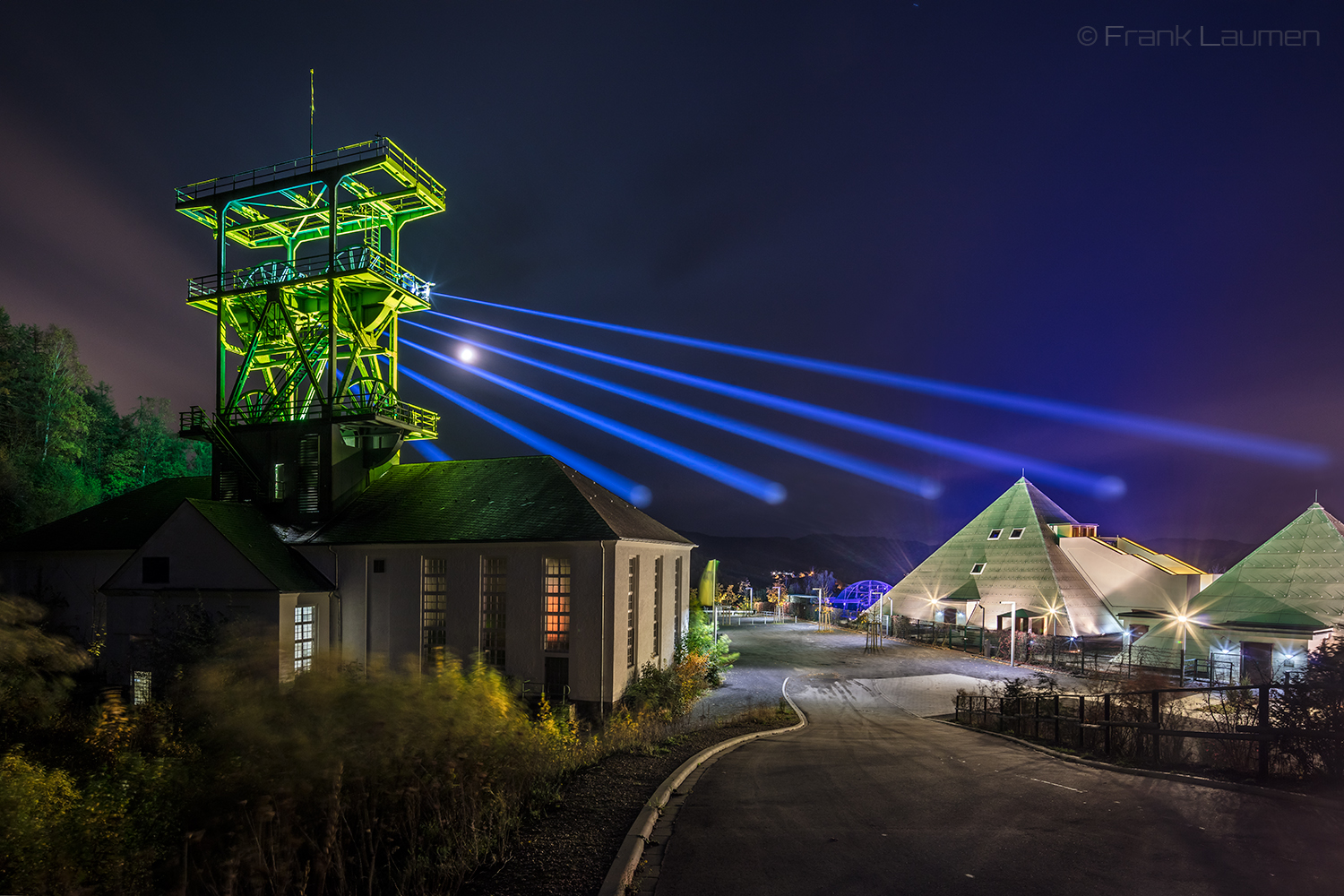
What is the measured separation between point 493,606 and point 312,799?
1405cm

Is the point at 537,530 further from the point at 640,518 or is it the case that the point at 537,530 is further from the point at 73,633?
the point at 73,633

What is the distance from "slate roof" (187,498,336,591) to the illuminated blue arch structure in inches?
1654

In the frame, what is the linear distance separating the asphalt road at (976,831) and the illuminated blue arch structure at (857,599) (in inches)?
1806

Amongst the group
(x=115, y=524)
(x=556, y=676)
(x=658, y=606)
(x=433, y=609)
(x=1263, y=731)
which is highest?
(x=115, y=524)

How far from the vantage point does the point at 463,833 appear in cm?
726

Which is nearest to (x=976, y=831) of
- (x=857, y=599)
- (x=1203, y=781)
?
(x=1203, y=781)

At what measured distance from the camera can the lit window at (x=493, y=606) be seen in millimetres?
21797

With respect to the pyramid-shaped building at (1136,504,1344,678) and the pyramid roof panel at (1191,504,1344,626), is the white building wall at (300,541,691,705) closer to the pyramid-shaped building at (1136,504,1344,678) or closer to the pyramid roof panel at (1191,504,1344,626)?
the pyramid-shaped building at (1136,504,1344,678)

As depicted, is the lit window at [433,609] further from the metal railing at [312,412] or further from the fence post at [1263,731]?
the fence post at [1263,731]

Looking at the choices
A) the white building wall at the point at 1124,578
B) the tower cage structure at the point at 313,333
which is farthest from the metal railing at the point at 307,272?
the white building wall at the point at 1124,578

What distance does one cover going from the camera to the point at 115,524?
26781 millimetres

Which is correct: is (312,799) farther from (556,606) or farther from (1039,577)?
(1039,577)

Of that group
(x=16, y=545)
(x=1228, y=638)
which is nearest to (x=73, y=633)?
(x=16, y=545)

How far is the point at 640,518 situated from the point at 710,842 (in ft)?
62.9
